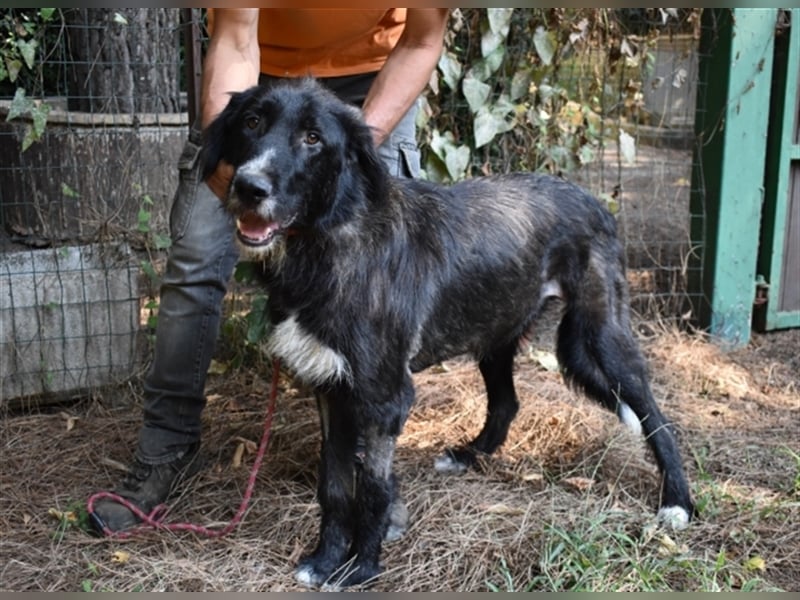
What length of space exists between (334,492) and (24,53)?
283 cm

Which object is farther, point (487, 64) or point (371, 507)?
point (487, 64)

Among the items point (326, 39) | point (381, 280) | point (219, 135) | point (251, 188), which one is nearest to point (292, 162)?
point (251, 188)

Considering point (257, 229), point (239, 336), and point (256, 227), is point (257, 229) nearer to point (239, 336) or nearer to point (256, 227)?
point (256, 227)

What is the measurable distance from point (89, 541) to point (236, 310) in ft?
6.40

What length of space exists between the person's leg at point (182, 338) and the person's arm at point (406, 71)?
0.77 m

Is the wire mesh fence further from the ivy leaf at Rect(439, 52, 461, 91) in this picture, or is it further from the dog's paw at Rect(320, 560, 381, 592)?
the dog's paw at Rect(320, 560, 381, 592)

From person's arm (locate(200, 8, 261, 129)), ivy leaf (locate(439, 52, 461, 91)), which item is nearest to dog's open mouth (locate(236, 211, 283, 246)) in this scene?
person's arm (locate(200, 8, 261, 129))

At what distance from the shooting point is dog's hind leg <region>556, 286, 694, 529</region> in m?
3.69

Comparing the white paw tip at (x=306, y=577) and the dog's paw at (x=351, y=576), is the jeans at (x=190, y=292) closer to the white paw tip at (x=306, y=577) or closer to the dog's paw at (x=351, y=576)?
the white paw tip at (x=306, y=577)

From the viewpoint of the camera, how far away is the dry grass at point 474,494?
3.09 metres

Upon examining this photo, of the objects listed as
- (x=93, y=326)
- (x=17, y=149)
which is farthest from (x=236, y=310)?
(x=17, y=149)

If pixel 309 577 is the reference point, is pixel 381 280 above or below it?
above

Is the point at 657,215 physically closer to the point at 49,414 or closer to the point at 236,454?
the point at 236,454

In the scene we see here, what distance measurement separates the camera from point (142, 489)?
3613 millimetres
